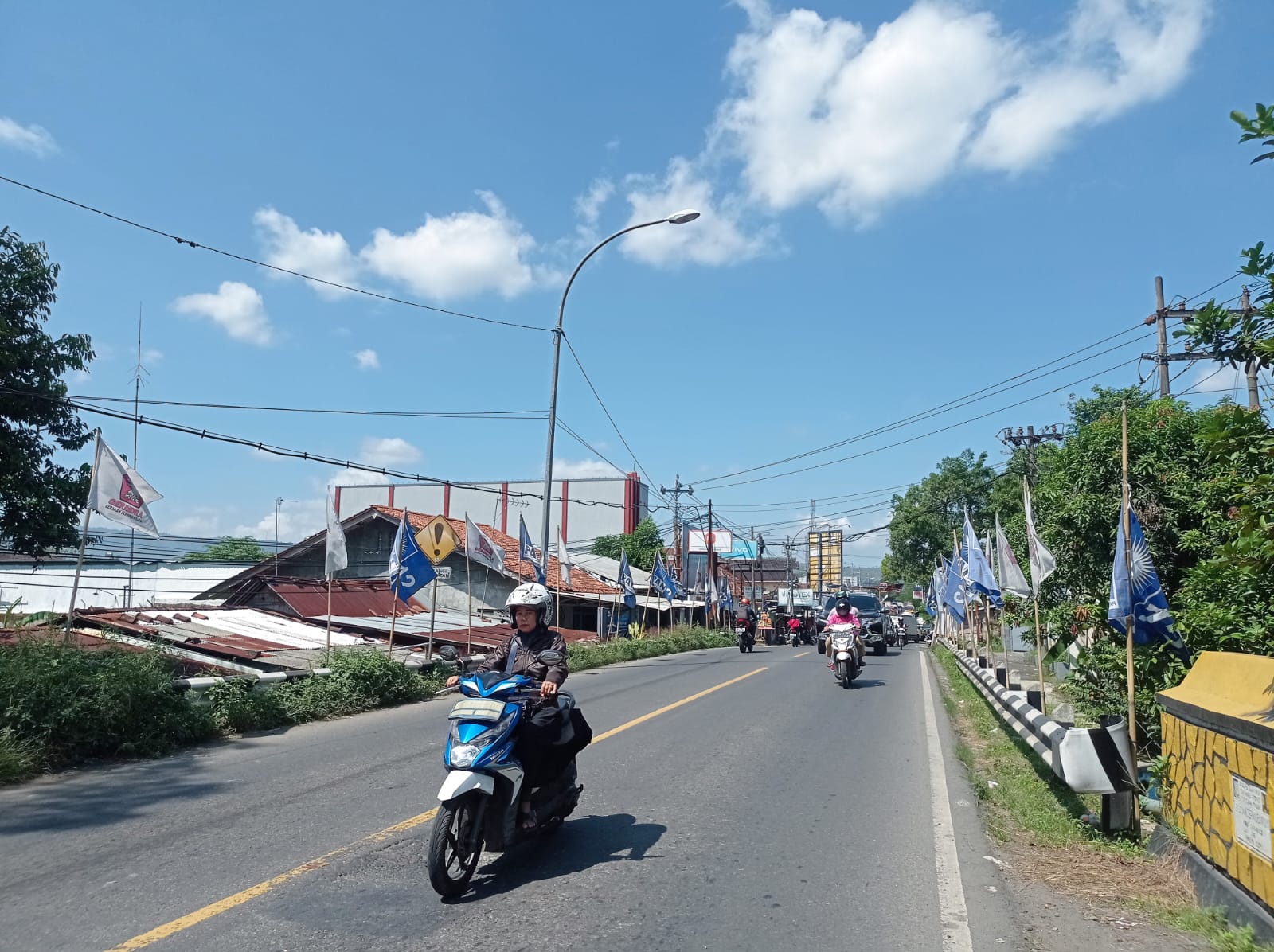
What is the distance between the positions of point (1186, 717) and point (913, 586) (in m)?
61.3

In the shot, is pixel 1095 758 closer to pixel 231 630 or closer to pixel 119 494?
pixel 119 494

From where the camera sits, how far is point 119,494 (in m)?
11.3

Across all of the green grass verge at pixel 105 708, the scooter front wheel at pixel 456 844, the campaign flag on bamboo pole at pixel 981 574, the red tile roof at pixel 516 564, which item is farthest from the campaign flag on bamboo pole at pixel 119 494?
the red tile roof at pixel 516 564

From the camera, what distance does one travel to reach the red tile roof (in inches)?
1247

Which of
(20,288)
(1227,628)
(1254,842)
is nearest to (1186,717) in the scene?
(1254,842)

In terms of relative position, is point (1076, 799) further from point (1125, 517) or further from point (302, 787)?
point (302, 787)

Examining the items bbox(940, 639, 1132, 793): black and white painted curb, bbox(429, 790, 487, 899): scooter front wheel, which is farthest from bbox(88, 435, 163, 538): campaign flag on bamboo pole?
bbox(940, 639, 1132, 793): black and white painted curb

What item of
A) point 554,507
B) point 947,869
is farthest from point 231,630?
point 554,507

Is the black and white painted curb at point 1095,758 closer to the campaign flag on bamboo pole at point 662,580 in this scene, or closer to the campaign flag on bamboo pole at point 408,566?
the campaign flag on bamboo pole at point 408,566

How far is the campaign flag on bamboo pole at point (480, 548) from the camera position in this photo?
21.0 meters

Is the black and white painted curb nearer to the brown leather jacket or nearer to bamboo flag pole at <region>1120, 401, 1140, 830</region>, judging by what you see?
bamboo flag pole at <region>1120, 401, 1140, 830</region>

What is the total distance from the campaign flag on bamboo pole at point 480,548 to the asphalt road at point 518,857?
35.0 ft

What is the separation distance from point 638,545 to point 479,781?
2070 inches

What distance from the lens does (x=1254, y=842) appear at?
4398 mm
